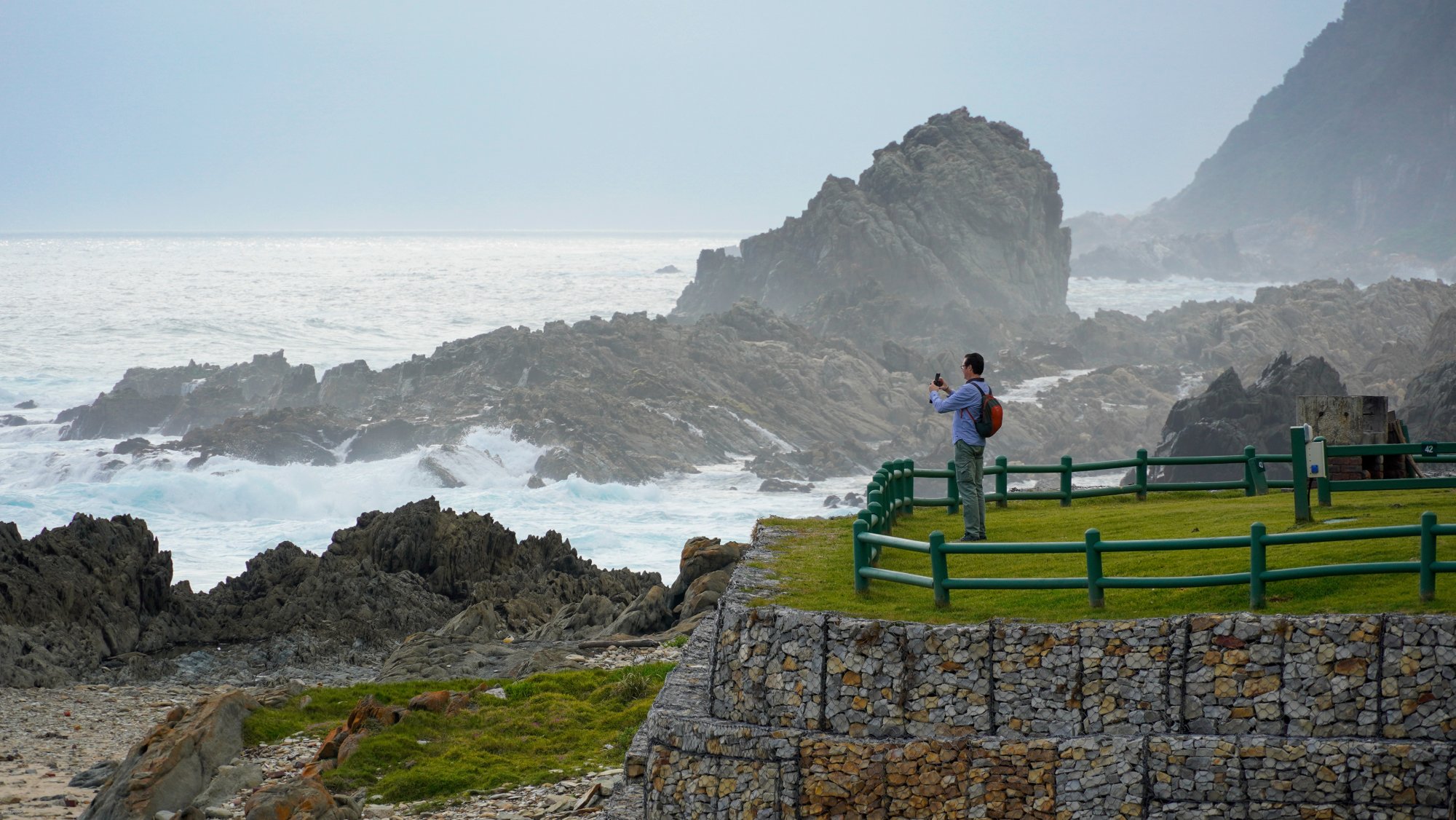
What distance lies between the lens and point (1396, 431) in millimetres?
15305

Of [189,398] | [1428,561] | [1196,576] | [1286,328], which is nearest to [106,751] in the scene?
[1196,576]

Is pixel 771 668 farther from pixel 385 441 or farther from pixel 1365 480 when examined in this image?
pixel 385 441

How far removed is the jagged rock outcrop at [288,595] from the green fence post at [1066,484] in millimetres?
13125

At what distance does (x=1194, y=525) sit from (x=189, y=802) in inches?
510

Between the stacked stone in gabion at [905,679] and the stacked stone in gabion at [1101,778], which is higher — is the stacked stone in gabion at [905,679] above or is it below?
above

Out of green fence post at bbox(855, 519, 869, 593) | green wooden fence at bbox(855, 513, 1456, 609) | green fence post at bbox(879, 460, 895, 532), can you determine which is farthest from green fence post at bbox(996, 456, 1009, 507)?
green wooden fence at bbox(855, 513, 1456, 609)

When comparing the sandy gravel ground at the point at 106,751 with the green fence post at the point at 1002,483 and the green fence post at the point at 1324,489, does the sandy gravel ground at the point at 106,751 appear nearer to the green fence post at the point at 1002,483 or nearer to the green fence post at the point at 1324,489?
the green fence post at the point at 1002,483

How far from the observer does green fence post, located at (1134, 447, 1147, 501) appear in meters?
15.9

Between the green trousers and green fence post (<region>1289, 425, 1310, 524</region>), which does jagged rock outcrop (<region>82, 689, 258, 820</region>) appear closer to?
the green trousers

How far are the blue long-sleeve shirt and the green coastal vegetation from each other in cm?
659

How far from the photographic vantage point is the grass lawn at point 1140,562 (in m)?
9.88

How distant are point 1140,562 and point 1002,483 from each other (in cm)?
567

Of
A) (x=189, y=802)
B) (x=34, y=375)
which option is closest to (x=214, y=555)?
(x=189, y=802)

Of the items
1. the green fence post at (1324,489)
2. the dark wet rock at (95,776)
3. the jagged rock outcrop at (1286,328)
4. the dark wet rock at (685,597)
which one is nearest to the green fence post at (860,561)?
the green fence post at (1324,489)
